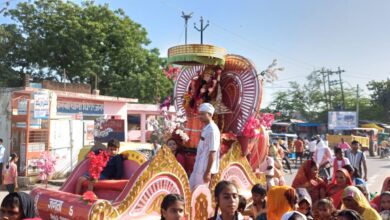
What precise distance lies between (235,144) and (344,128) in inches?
1407

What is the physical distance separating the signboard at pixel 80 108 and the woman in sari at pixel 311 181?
14084mm

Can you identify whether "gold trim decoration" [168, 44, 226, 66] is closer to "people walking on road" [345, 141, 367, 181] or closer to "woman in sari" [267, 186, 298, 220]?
"woman in sari" [267, 186, 298, 220]

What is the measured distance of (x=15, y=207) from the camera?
2812mm

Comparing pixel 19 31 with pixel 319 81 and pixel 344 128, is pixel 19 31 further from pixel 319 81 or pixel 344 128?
pixel 319 81

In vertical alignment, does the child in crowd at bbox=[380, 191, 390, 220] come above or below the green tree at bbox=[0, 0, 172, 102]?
below

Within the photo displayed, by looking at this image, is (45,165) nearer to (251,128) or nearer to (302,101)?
(251,128)

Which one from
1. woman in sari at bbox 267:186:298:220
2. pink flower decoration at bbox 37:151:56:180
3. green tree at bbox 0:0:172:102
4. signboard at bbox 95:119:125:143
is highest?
green tree at bbox 0:0:172:102

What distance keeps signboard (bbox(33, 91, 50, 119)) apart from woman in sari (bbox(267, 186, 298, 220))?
1003 cm

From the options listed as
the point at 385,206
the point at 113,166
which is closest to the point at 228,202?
the point at 385,206

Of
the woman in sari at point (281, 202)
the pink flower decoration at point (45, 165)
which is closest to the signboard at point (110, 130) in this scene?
the pink flower decoration at point (45, 165)

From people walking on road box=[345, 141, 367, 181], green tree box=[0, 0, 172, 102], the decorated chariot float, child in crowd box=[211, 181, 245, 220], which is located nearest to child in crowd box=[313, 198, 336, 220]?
child in crowd box=[211, 181, 245, 220]

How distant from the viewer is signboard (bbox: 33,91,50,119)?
12.1 metres

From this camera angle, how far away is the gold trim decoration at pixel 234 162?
5.35 m

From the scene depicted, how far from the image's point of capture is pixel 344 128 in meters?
39.0
